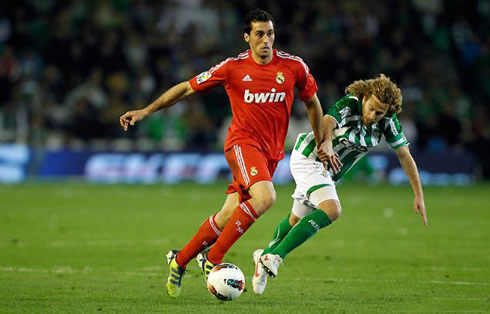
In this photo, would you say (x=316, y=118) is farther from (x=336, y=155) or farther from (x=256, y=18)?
(x=256, y=18)

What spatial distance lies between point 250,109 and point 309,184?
1.02m

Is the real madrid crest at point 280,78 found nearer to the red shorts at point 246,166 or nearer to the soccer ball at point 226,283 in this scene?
the red shorts at point 246,166

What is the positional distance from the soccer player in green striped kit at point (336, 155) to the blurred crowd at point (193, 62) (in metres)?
14.5

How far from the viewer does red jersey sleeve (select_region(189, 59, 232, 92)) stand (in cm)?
841

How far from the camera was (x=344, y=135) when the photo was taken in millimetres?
9023

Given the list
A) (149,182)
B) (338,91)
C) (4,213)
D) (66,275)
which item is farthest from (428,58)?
(66,275)

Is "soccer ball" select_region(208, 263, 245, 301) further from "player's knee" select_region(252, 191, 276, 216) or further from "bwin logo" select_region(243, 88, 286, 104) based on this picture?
"bwin logo" select_region(243, 88, 286, 104)

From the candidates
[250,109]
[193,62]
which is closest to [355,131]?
[250,109]

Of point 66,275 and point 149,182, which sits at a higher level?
point 66,275

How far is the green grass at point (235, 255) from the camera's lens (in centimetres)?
806

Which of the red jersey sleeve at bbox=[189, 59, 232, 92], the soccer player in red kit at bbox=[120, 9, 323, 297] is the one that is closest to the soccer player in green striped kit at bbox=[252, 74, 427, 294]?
the soccer player in red kit at bbox=[120, 9, 323, 297]

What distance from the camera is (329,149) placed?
337 inches

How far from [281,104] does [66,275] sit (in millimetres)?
2974

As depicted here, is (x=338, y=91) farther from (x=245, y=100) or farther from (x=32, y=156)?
(x=245, y=100)
